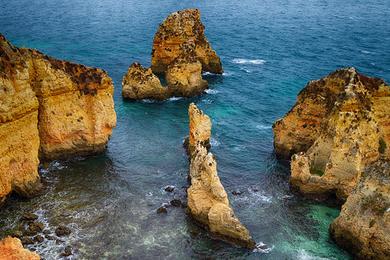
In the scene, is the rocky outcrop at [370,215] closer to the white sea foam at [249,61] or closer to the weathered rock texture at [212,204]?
the weathered rock texture at [212,204]

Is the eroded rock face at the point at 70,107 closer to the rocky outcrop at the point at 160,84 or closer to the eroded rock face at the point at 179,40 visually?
the rocky outcrop at the point at 160,84

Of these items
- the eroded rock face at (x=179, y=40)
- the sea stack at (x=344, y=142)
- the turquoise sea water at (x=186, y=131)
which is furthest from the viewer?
the eroded rock face at (x=179, y=40)

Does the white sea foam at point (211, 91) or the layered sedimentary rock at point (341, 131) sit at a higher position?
the layered sedimentary rock at point (341, 131)

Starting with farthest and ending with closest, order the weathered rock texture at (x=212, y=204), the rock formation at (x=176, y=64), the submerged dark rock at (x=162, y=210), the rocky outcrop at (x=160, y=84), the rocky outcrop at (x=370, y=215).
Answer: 1. the rock formation at (x=176, y=64)
2. the rocky outcrop at (x=160, y=84)
3. the submerged dark rock at (x=162, y=210)
4. the weathered rock texture at (x=212, y=204)
5. the rocky outcrop at (x=370, y=215)

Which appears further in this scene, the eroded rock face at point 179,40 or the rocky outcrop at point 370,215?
the eroded rock face at point 179,40

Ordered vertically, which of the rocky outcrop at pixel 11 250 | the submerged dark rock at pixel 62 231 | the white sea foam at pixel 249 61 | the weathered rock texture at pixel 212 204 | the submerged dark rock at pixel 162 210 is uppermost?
the rocky outcrop at pixel 11 250

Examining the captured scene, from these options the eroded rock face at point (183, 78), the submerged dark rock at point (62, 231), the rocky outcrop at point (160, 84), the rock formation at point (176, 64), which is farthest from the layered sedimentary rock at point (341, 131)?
the rock formation at point (176, 64)

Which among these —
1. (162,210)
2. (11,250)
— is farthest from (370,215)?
(11,250)

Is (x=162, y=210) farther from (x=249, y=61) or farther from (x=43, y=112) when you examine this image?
(x=249, y=61)
